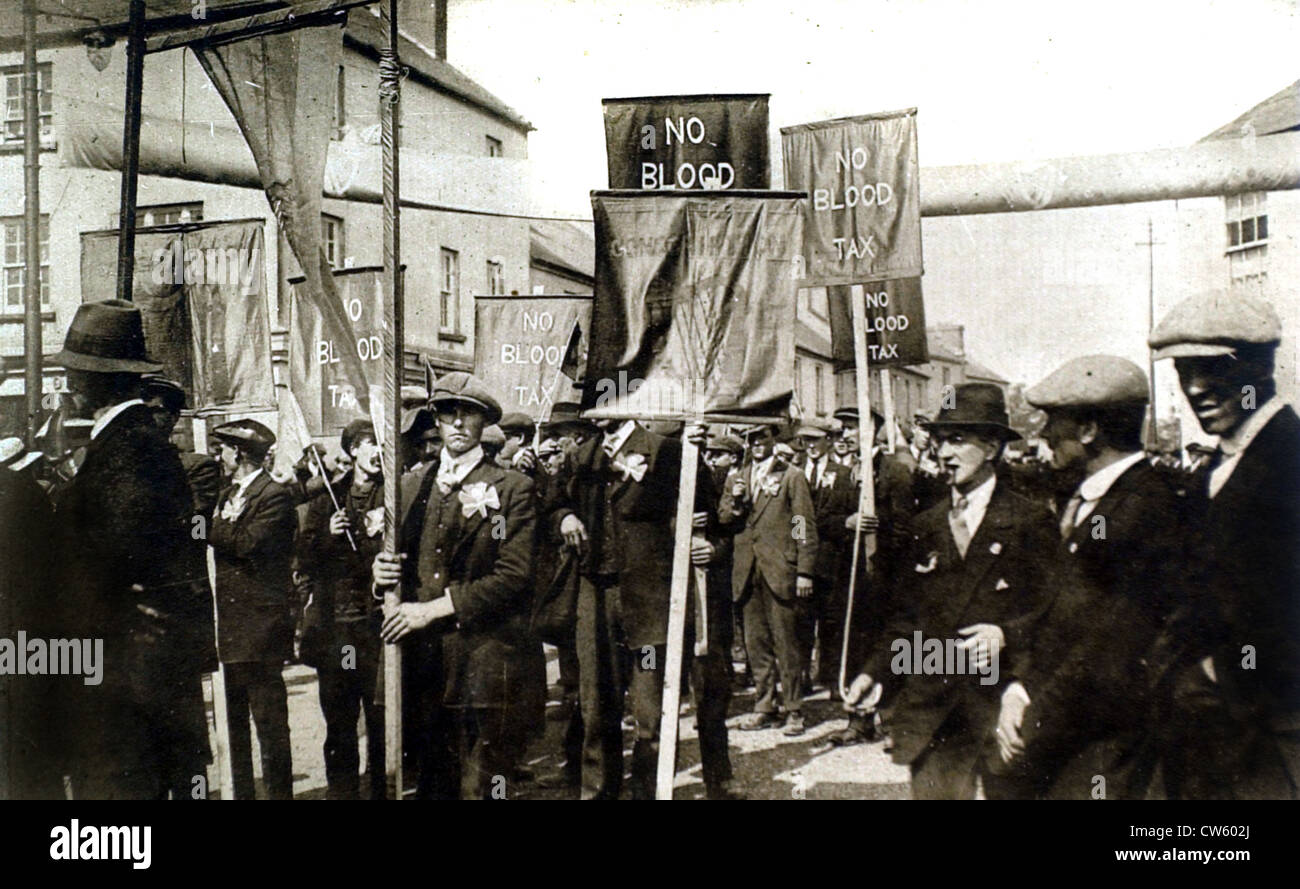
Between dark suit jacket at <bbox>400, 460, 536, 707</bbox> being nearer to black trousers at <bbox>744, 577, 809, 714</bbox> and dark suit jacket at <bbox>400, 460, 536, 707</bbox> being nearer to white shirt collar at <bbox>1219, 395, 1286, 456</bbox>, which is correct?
black trousers at <bbox>744, 577, 809, 714</bbox>

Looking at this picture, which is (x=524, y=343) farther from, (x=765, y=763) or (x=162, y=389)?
(x=765, y=763)

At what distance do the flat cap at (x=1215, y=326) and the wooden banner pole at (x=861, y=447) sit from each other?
1.29 meters

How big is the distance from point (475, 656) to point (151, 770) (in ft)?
5.69

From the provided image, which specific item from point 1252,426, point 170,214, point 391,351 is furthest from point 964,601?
point 170,214

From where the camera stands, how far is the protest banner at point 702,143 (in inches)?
196

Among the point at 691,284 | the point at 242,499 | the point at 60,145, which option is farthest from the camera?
the point at 60,145

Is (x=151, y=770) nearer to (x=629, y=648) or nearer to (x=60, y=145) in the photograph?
(x=629, y=648)

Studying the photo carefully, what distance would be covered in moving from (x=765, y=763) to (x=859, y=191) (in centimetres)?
283

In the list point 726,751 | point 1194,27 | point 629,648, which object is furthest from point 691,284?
point 1194,27

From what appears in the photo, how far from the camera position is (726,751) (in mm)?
4977

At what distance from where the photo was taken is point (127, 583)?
5.12 meters

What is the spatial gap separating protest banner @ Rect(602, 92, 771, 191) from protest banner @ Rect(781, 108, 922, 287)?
0.21m

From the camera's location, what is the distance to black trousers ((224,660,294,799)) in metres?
5.10
